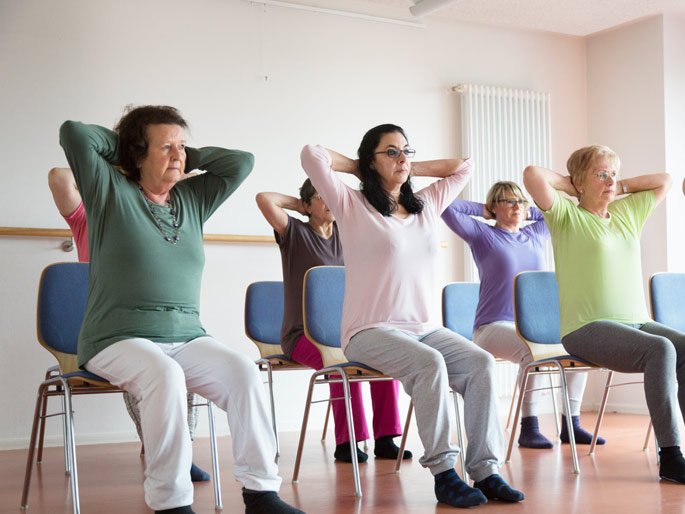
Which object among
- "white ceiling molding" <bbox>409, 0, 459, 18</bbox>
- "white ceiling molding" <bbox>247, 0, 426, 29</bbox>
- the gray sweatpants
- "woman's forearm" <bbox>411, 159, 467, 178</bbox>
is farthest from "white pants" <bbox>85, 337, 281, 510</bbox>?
"white ceiling molding" <bbox>409, 0, 459, 18</bbox>

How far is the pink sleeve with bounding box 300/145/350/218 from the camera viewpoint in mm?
2959

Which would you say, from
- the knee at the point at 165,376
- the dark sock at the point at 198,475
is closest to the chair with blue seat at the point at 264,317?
the dark sock at the point at 198,475

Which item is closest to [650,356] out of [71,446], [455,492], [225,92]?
[455,492]

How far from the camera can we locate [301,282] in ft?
12.4

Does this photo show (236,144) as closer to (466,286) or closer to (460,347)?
(466,286)

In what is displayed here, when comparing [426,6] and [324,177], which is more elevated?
[426,6]

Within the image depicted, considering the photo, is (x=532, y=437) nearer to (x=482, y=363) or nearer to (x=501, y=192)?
(x=501, y=192)

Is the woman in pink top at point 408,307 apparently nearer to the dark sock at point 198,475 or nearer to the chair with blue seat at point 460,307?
the dark sock at point 198,475

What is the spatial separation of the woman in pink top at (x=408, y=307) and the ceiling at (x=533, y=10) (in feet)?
8.49

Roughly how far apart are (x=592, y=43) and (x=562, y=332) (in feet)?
12.0

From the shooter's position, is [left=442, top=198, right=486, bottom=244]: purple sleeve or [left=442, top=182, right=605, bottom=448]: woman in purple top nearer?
[left=442, top=182, right=605, bottom=448]: woman in purple top

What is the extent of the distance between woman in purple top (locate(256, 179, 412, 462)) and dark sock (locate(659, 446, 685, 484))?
1.16 meters

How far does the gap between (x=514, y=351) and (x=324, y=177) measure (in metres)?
1.56

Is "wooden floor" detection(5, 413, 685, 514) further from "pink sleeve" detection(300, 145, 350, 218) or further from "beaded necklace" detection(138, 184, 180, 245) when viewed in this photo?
"pink sleeve" detection(300, 145, 350, 218)
